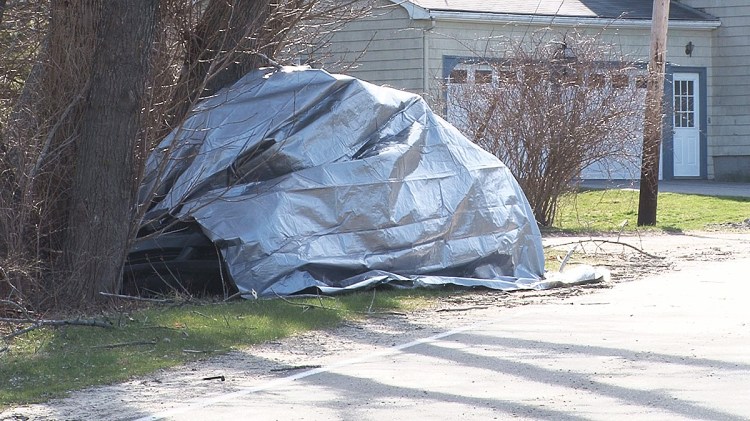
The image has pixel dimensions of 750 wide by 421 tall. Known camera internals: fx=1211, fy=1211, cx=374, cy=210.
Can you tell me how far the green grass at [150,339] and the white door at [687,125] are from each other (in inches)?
790

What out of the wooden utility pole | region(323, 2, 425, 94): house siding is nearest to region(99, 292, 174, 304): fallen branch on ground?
the wooden utility pole

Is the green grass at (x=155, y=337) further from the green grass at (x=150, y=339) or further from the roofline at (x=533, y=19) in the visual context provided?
the roofline at (x=533, y=19)

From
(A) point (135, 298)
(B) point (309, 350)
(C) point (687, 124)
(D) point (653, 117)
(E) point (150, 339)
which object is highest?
(D) point (653, 117)

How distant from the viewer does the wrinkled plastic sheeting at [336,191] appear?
40.1ft

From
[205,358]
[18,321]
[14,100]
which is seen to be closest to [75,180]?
[14,100]

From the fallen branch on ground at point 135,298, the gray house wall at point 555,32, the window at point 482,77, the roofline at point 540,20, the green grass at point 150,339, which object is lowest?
the green grass at point 150,339

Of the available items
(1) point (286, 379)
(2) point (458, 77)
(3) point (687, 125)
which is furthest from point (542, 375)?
(3) point (687, 125)

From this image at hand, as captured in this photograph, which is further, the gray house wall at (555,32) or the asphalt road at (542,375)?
the gray house wall at (555,32)

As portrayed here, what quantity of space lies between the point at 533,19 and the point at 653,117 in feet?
26.7

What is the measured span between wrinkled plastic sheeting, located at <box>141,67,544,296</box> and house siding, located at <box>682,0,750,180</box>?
58.4 feet

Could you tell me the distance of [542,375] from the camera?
822cm

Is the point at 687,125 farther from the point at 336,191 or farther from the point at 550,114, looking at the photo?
the point at 336,191

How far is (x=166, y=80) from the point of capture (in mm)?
12406

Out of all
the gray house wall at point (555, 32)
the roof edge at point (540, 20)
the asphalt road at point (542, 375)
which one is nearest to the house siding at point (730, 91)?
the gray house wall at point (555, 32)
